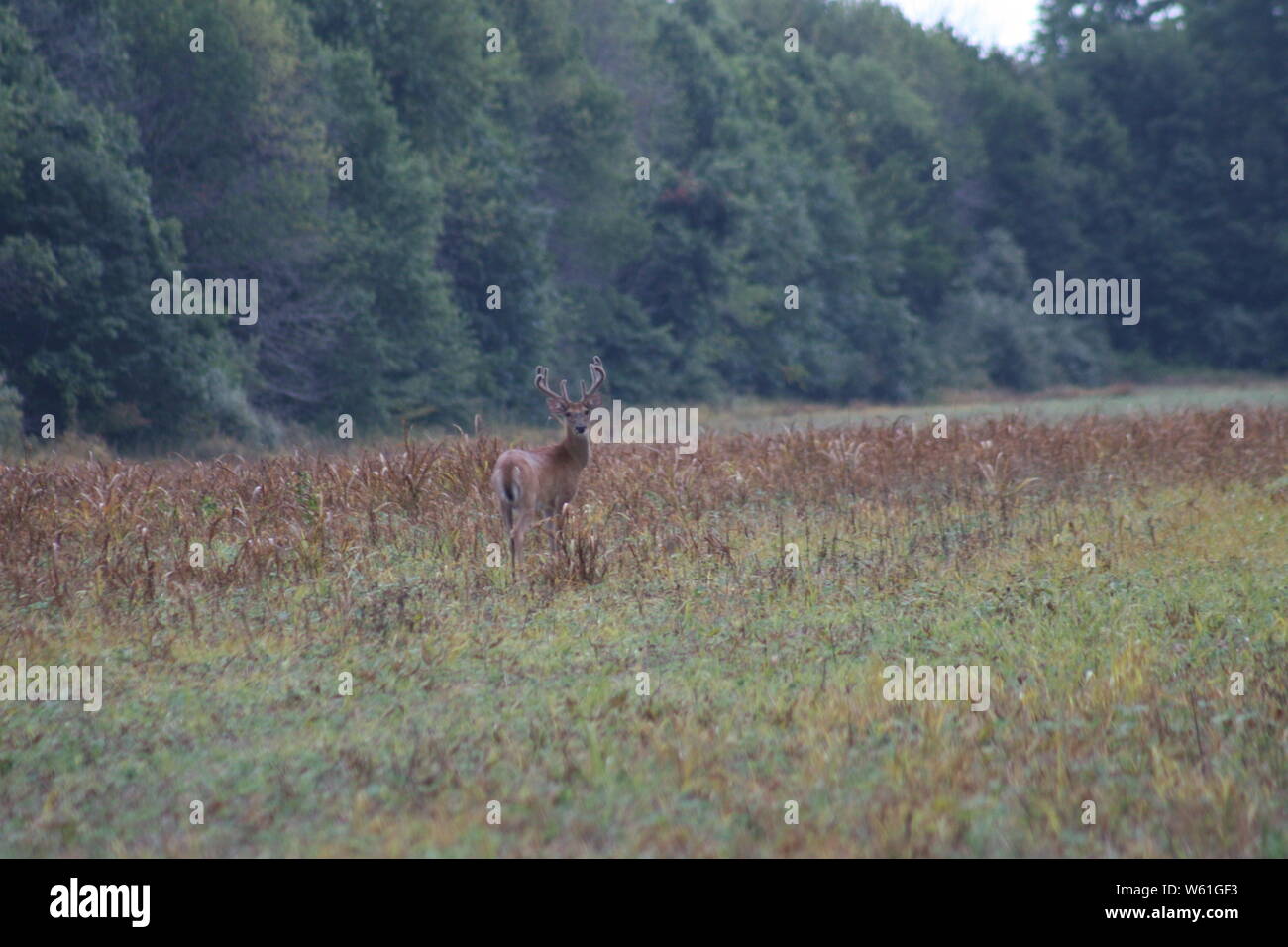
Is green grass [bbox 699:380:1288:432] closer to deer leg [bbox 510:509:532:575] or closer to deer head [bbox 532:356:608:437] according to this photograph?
deer head [bbox 532:356:608:437]

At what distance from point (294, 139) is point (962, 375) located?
3010 centimetres

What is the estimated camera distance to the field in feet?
16.7

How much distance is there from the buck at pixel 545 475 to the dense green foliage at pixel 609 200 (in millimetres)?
12906

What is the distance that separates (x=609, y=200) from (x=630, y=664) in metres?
33.6

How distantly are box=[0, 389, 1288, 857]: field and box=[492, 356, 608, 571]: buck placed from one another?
36 cm

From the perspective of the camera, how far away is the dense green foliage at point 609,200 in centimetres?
2320

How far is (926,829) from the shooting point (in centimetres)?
490

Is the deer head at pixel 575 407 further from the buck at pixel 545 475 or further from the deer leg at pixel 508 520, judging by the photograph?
the deer leg at pixel 508 520

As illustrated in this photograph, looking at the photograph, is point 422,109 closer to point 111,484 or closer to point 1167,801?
point 111,484

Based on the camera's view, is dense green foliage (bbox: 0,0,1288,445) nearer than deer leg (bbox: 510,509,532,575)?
No

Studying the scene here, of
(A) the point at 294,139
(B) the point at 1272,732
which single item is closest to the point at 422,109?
(A) the point at 294,139

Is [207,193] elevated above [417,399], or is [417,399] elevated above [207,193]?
[207,193]

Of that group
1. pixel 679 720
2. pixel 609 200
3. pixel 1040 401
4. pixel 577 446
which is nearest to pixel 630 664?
pixel 679 720

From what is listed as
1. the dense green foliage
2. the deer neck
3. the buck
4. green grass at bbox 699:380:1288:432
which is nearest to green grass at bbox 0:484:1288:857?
the buck
